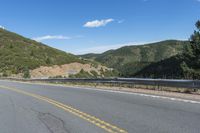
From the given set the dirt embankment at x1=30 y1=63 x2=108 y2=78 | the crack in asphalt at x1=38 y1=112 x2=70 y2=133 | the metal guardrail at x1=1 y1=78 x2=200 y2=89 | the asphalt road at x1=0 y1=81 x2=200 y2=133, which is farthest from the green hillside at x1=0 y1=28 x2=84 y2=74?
the crack in asphalt at x1=38 y1=112 x2=70 y2=133

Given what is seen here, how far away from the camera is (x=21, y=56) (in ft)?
285

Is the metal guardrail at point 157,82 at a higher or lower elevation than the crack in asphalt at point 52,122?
higher

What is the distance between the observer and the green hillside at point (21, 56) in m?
75.2

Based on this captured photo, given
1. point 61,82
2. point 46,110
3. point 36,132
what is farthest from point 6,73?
point 36,132

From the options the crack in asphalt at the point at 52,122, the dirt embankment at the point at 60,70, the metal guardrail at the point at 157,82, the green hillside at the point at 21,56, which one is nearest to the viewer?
the crack in asphalt at the point at 52,122

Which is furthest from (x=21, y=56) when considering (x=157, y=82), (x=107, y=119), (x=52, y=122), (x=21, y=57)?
(x=107, y=119)

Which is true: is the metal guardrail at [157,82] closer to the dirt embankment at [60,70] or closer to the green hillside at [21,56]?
the dirt embankment at [60,70]

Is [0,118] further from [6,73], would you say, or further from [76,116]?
[6,73]

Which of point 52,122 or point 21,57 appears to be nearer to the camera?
point 52,122

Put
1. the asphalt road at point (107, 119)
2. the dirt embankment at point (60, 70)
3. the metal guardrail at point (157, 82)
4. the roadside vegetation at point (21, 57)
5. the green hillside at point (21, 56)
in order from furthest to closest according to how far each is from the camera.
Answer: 1. the green hillside at point (21, 56)
2. the roadside vegetation at point (21, 57)
3. the dirt embankment at point (60, 70)
4. the metal guardrail at point (157, 82)
5. the asphalt road at point (107, 119)

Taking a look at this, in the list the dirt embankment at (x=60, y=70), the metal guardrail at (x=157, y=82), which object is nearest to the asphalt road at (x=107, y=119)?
the metal guardrail at (x=157, y=82)

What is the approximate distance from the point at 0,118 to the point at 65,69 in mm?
68838

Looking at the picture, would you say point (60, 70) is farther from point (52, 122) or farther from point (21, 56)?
point (52, 122)

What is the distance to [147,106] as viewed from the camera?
42.9 feet
